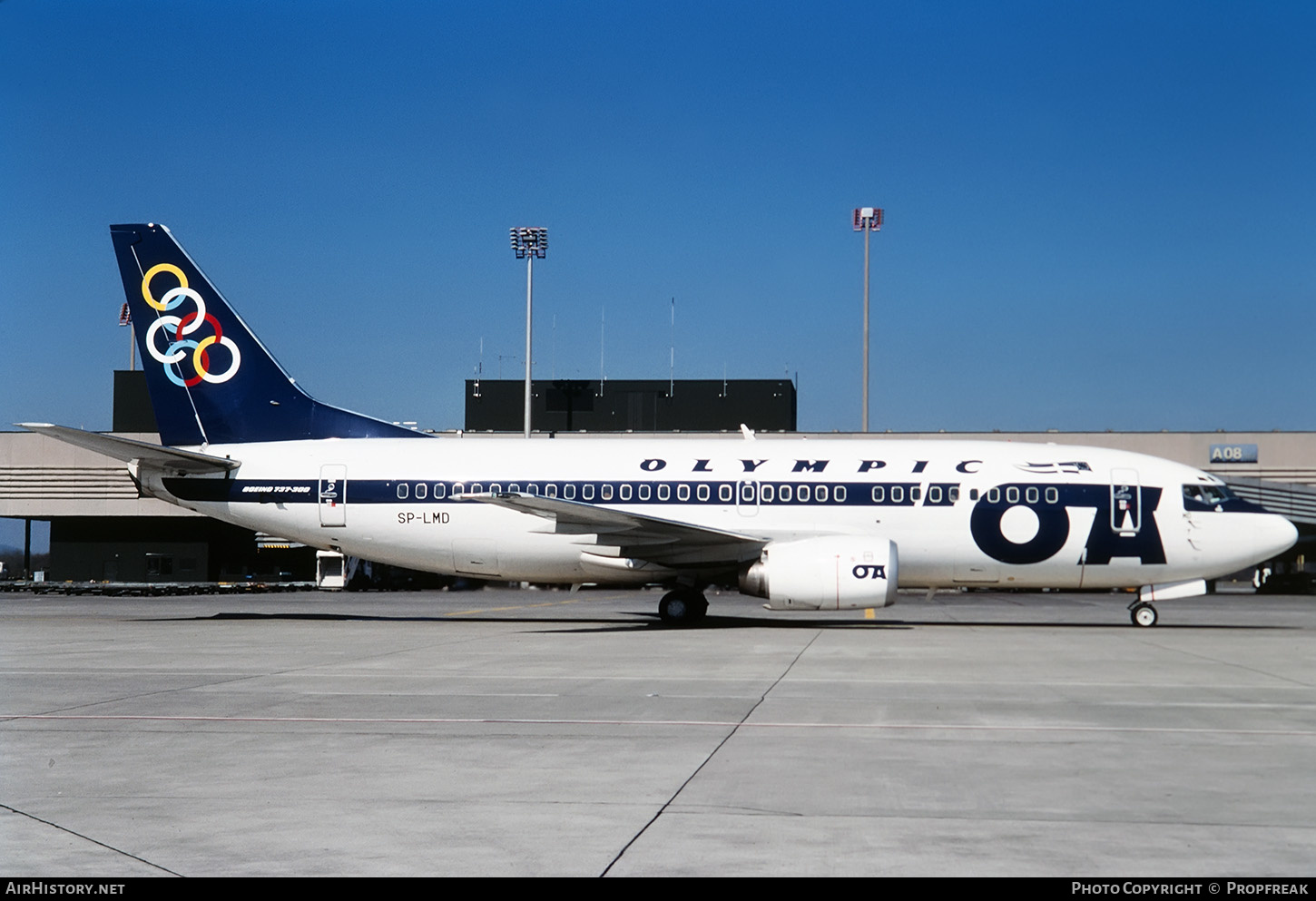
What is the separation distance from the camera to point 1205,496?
26.8 metres

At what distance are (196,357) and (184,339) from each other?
499 mm

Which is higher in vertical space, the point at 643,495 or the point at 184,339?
the point at 184,339

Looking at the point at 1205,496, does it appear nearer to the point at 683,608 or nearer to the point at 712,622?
the point at 712,622

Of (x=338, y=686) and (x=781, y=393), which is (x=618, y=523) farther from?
(x=781, y=393)

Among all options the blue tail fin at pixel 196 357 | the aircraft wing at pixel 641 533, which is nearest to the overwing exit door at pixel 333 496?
the blue tail fin at pixel 196 357

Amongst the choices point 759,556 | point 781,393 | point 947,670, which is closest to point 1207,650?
point 947,670

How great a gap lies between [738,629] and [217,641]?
33.7 feet

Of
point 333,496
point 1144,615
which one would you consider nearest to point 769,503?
point 1144,615

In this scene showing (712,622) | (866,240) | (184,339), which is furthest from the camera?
(866,240)

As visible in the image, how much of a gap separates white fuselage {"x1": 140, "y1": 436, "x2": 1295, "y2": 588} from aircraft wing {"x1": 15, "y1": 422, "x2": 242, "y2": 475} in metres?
0.31

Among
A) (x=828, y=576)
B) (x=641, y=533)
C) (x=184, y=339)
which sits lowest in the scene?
(x=828, y=576)

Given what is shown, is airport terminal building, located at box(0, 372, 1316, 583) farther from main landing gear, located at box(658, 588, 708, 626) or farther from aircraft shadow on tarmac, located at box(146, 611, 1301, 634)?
main landing gear, located at box(658, 588, 708, 626)

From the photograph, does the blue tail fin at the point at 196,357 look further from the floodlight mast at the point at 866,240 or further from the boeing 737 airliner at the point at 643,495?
the floodlight mast at the point at 866,240

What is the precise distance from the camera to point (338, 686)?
14.5m
